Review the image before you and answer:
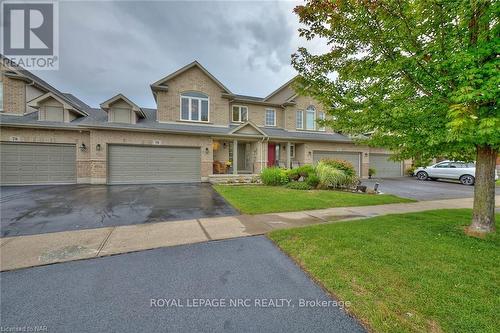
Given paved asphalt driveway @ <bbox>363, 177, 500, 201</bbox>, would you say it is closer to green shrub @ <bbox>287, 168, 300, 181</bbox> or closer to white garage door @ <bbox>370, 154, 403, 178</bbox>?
white garage door @ <bbox>370, 154, 403, 178</bbox>

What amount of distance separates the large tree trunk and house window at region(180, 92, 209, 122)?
1445 cm

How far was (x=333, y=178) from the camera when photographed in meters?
11.6

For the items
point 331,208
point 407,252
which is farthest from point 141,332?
point 331,208

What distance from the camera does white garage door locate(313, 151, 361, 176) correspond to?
17616 mm

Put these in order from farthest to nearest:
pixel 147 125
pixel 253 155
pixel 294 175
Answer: pixel 253 155 → pixel 147 125 → pixel 294 175

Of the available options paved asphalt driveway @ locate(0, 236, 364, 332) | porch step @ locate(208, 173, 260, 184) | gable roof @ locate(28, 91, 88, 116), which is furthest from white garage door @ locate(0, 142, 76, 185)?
paved asphalt driveway @ locate(0, 236, 364, 332)

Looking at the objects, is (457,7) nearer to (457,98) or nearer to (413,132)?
(457,98)

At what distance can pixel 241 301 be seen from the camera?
2.57 meters

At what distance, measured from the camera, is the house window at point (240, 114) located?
57.6 feet

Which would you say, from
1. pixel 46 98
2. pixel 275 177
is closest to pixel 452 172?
pixel 275 177

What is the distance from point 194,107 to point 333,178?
431 inches

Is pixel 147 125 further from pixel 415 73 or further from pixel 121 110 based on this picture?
pixel 415 73

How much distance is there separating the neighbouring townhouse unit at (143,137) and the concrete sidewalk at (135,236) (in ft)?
22.6

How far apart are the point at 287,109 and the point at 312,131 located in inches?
120
